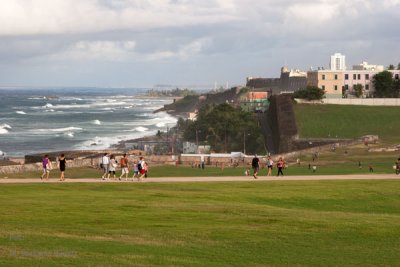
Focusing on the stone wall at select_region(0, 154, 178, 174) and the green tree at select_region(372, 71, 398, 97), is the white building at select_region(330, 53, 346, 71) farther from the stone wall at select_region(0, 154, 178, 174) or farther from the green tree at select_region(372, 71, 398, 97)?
the stone wall at select_region(0, 154, 178, 174)

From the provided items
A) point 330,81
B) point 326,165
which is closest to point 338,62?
point 330,81

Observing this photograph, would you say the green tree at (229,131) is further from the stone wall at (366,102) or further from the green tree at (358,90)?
the green tree at (358,90)

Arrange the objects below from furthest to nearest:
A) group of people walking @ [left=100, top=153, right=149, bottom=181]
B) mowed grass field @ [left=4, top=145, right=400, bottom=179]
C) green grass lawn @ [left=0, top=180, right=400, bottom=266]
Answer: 1. mowed grass field @ [left=4, top=145, right=400, bottom=179]
2. group of people walking @ [left=100, top=153, right=149, bottom=181]
3. green grass lawn @ [left=0, top=180, right=400, bottom=266]

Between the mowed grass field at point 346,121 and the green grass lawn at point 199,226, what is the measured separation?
50824mm

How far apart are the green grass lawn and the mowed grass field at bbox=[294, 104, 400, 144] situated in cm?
5082

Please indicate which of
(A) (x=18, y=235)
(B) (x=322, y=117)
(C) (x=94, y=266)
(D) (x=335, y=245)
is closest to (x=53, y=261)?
(C) (x=94, y=266)

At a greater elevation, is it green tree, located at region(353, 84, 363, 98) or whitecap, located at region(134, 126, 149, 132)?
green tree, located at region(353, 84, 363, 98)

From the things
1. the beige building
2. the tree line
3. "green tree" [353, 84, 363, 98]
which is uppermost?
the beige building

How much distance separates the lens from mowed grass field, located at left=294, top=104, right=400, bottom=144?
82.1m

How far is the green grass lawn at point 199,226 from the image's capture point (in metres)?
15.6

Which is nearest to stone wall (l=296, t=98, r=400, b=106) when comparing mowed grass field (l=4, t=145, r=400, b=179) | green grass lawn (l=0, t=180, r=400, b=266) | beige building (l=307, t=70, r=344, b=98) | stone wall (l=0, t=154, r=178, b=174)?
beige building (l=307, t=70, r=344, b=98)

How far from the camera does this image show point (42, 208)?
2170 cm

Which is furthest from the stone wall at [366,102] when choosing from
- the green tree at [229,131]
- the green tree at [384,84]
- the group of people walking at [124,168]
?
the group of people walking at [124,168]

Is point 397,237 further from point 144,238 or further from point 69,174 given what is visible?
point 69,174
